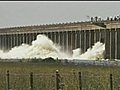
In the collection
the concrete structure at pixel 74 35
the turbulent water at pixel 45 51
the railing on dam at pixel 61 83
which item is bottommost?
the turbulent water at pixel 45 51

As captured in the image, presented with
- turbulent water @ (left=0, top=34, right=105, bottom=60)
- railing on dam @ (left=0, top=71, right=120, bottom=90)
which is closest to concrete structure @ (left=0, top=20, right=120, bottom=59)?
turbulent water @ (left=0, top=34, right=105, bottom=60)

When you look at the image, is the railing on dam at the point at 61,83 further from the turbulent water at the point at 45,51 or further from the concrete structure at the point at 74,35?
the turbulent water at the point at 45,51

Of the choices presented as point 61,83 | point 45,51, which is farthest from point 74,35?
point 61,83

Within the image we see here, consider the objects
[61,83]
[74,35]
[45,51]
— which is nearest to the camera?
[61,83]

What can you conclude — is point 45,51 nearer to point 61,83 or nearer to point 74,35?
point 74,35

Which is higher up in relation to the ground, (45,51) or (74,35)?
(74,35)

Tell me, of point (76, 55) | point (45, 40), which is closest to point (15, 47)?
point (45, 40)

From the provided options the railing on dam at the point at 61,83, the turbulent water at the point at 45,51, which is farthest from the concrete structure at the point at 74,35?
the railing on dam at the point at 61,83
